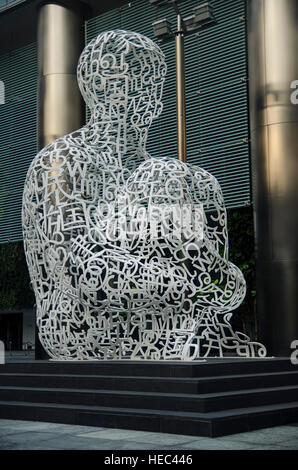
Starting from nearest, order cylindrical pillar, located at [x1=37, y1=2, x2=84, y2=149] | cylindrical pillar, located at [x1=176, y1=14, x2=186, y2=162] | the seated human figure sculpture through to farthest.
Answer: the seated human figure sculpture → cylindrical pillar, located at [x1=176, y1=14, x2=186, y2=162] → cylindrical pillar, located at [x1=37, y1=2, x2=84, y2=149]

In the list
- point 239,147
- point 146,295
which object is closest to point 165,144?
point 239,147

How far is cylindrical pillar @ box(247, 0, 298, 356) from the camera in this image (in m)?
9.84

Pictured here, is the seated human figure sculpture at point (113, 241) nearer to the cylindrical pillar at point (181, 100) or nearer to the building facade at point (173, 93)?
the cylindrical pillar at point (181, 100)

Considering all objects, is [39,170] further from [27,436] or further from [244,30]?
[244,30]

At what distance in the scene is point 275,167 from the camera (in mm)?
10109

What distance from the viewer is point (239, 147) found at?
38.5 feet

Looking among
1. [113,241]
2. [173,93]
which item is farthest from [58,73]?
[113,241]

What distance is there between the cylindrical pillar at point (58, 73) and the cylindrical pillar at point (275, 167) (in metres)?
3.89

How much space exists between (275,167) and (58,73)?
5080mm

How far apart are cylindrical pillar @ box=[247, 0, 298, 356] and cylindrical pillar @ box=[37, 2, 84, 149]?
389 cm

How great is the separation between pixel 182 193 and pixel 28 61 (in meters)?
9.87

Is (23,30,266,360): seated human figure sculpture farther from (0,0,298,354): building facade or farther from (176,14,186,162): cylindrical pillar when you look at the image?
(0,0,298,354): building facade

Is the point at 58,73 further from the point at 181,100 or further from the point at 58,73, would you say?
the point at 181,100

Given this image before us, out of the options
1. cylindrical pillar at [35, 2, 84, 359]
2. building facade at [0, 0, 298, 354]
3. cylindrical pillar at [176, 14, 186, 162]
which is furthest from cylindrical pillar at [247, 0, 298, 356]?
cylindrical pillar at [35, 2, 84, 359]
